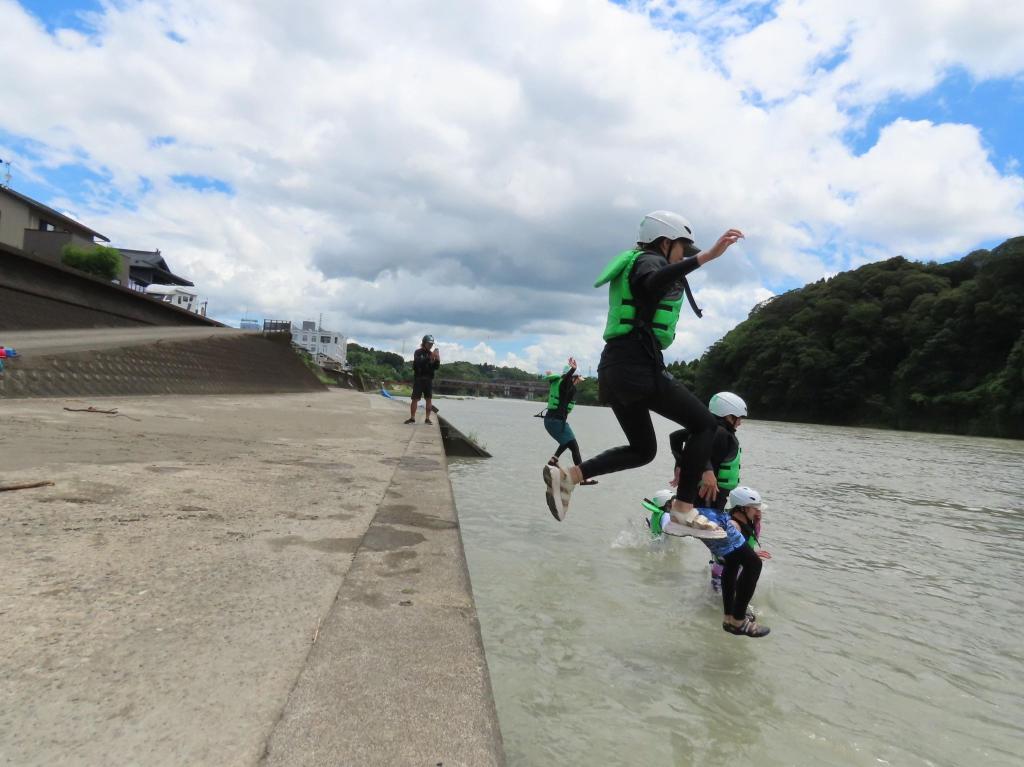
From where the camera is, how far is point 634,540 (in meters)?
6.35

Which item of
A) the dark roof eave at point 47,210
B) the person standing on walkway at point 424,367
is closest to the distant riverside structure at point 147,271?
the dark roof eave at point 47,210

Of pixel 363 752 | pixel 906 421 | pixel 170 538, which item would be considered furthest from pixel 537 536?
pixel 906 421

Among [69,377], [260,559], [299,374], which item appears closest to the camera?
[260,559]

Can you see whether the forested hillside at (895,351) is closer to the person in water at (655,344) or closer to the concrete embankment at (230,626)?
the person in water at (655,344)

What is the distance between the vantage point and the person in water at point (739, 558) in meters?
3.63

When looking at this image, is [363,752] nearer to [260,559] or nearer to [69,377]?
[260,559]

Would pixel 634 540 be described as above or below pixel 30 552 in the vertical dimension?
below

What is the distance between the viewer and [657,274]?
130 inches

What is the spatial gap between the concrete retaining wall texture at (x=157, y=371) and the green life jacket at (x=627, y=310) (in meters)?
9.53

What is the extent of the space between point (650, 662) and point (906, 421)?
228ft

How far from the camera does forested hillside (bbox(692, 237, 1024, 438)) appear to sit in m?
53.2

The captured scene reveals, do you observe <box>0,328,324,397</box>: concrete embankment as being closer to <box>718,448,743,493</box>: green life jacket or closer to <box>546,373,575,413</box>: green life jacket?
<box>546,373,575,413</box>: green life jacket

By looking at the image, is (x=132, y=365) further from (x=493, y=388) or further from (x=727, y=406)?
(x=493, y=388)

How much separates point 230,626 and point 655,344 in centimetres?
259
